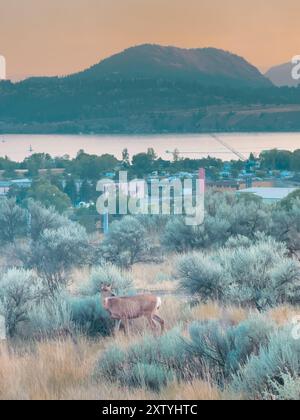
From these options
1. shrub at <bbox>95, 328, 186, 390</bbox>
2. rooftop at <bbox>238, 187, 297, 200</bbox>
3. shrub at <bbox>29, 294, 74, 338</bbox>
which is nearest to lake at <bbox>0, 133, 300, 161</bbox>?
rooftop at <bbox>238, 187, 297, 200</bbox>

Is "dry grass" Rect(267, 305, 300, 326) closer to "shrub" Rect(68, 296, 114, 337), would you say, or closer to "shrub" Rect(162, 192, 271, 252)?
"shrub" Rect(68, 296, 114, 337)

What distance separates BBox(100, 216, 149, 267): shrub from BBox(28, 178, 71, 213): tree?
10.9 metres

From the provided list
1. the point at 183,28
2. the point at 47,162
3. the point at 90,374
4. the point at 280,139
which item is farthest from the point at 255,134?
the point at 90,374

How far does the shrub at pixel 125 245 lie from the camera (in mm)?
15875

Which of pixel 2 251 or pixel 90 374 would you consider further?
pixel 2 251

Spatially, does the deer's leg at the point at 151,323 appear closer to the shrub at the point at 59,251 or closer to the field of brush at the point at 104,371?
the field of brush at the point at 104,371

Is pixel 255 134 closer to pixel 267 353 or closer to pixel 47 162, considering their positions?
pixel 47 162

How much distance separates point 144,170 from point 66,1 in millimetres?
16850

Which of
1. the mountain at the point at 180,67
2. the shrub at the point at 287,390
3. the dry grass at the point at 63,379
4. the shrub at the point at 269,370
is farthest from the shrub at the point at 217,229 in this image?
the mountain at the point at 180,67

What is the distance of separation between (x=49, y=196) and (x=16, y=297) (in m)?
22.0

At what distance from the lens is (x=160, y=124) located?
59.7 meters

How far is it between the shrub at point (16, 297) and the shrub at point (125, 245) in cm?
723

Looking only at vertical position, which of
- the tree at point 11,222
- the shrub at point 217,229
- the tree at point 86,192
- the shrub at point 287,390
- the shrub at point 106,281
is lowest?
the tree at point 86,192

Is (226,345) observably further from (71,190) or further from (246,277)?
(71,190)
